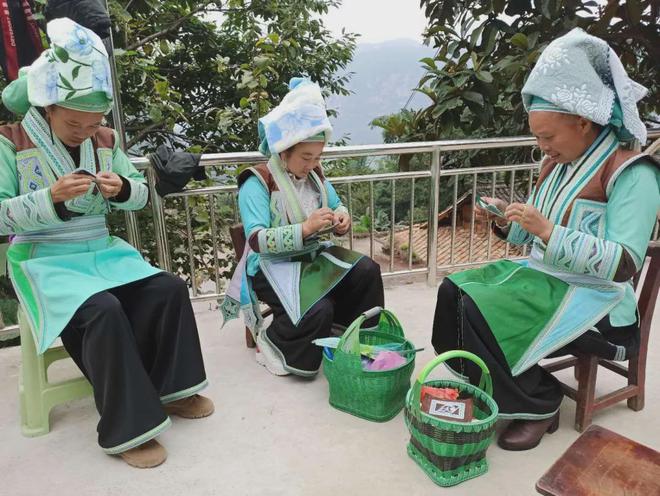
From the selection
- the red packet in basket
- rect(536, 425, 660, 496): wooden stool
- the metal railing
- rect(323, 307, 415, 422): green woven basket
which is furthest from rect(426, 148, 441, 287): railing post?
rect(536, 425, 660, 496): wooden stool

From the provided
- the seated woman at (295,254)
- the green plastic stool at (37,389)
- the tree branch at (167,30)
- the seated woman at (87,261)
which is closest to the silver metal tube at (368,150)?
the seated woman at (295,254)

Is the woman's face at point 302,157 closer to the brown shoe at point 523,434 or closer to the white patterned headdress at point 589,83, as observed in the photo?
the white patterned headdress at point 589,83

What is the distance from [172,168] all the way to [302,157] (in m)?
0.67

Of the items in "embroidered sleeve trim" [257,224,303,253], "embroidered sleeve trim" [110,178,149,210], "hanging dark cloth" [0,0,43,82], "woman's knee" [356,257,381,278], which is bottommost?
"woman's knee" [356,257,381,278]

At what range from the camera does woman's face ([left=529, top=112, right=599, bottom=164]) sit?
5.14 feet

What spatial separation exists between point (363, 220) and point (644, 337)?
418 centimetres

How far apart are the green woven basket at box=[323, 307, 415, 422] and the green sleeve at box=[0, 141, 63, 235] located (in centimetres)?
107

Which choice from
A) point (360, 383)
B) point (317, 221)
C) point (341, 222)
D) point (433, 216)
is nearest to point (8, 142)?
point (317, 221)

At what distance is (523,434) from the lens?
176 cm

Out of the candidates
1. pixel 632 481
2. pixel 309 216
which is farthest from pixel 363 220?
pixel 632 481

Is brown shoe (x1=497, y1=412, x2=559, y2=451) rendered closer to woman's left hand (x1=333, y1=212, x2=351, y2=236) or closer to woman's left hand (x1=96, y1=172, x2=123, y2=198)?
woman's left hand (x1=333, y1=212, x2=351, y2=236)

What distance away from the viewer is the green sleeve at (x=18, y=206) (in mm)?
1625

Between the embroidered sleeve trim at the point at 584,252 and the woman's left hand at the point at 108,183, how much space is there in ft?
4.77

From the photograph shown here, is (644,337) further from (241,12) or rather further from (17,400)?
(241,12)
